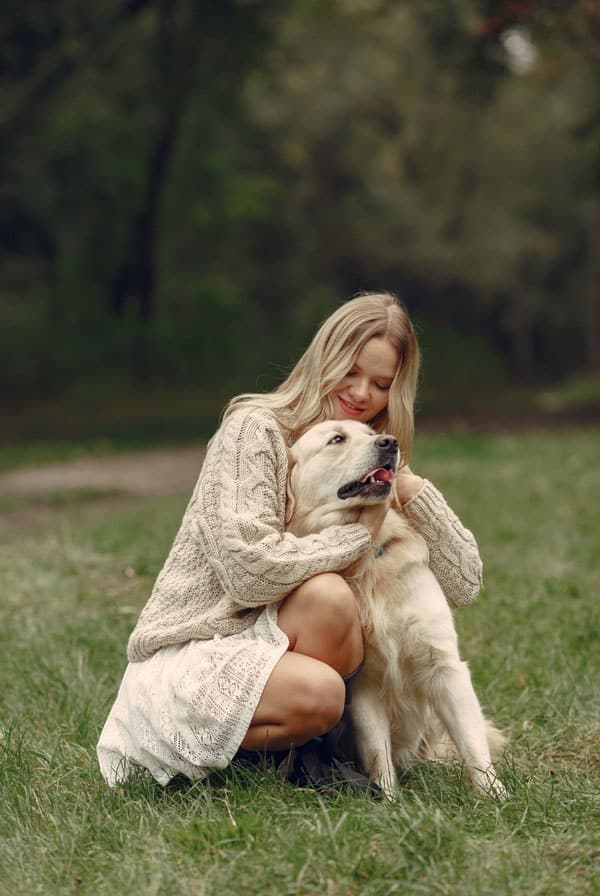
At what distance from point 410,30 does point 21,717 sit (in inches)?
944

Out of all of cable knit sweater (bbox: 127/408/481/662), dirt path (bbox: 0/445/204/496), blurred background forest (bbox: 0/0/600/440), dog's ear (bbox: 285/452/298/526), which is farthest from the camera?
blurred background forest (bbox: 0/0/600/440)

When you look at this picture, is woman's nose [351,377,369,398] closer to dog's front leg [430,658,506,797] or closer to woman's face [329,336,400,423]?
woman's face [329,336,400,423]

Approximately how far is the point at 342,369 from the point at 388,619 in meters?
0.77

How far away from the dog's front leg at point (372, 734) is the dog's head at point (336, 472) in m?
0.49

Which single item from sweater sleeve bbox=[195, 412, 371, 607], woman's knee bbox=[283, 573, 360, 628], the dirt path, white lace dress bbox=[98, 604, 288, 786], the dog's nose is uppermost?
the dog's nose

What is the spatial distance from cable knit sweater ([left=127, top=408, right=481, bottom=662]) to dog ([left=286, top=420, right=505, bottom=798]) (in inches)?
3.3

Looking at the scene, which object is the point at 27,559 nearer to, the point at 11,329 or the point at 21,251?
the point at 11,329

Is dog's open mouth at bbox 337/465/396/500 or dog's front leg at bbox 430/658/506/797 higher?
dog's open mouth at bbox 337/465/396/500

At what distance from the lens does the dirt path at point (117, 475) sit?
33.3 feet

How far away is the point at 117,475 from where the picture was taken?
11148mm

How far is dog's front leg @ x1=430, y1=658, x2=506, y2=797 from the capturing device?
2.93 m

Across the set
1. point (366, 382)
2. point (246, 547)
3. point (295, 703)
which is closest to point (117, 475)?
point (366, 382)

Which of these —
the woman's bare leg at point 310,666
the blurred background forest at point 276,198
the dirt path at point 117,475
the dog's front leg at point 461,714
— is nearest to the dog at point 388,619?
the dog's front leg at point 461,714

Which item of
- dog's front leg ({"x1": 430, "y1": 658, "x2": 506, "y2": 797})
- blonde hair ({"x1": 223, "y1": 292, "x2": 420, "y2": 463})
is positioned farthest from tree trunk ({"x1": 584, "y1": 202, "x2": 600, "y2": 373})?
dog's front leg ({"x1": 430, "y1": 658, "x2": 506, "y2": 797})
